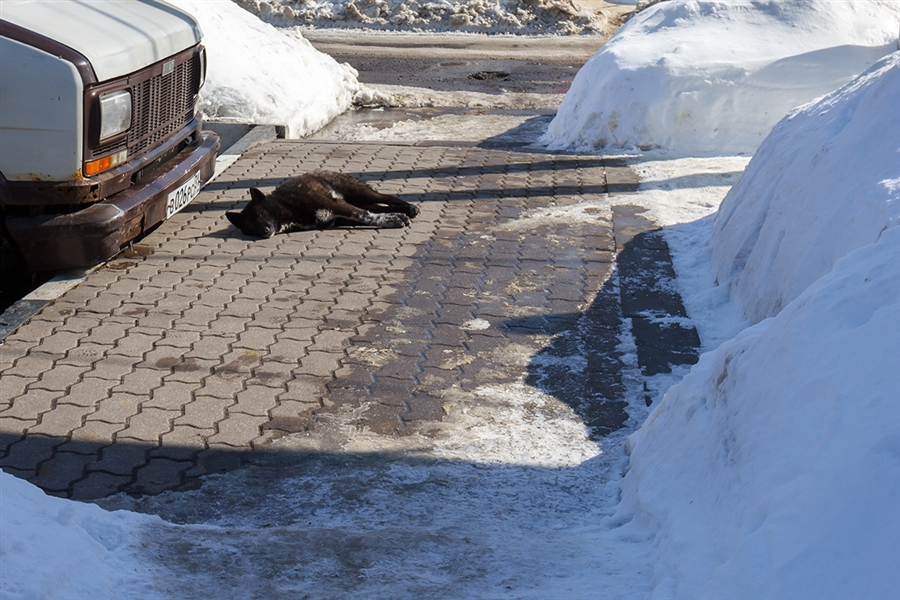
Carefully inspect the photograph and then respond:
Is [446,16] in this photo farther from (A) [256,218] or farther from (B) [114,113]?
(B) [114,113]

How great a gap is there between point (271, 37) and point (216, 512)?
1012cm

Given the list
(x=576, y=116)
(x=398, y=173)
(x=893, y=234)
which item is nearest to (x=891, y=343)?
(x=893, y=234)

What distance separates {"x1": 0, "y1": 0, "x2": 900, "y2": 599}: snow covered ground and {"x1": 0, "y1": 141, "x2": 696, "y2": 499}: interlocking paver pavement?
0.38 metres

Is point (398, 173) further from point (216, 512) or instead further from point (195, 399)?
point (216, 512)

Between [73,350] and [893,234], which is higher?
[893,234]

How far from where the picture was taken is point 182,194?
6.68 m

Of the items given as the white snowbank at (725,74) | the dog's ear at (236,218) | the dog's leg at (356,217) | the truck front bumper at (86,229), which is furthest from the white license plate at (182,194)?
the white snowbank at (725,74)

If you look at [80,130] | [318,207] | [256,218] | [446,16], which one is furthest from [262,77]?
[446,16]

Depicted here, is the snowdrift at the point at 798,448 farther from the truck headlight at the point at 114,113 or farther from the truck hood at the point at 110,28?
the truck hood at the point at 110,28

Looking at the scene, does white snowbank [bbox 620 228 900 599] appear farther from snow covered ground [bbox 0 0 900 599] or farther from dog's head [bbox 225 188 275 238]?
dog's head [bbox 225 188 275 238]

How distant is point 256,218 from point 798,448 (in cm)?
540

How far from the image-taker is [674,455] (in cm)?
342

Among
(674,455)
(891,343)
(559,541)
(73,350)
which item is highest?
(891,343)

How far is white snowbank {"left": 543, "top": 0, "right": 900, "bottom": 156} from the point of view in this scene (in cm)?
995
